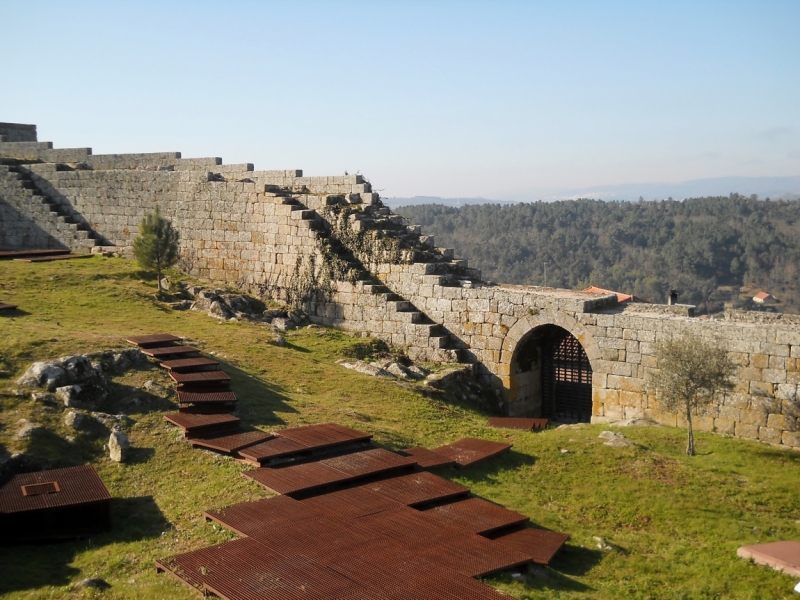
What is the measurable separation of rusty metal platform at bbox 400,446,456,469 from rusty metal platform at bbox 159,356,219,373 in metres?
4.15

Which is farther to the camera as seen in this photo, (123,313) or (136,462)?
(123,313)

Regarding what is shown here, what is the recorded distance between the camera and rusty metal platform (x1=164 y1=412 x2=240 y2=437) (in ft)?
38.9

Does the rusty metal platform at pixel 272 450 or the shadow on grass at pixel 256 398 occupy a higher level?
the shadow on grass at pixel 256 398

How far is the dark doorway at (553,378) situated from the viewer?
61.7 ft

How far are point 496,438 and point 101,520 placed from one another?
7.35m

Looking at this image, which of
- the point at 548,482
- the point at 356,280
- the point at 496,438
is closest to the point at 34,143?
the point at 356,280

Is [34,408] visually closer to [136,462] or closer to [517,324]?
[136,462]

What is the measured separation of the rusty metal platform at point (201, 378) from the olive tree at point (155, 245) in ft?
25.7

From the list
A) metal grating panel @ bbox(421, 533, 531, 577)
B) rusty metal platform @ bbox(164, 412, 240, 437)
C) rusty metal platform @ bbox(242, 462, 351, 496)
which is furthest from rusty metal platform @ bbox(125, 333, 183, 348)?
metal grating panel @ bbox(421, 533, 531, 577)

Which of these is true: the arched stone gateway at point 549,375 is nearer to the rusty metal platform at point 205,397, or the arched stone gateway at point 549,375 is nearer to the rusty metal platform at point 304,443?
the rusty metal platform at point 304,443

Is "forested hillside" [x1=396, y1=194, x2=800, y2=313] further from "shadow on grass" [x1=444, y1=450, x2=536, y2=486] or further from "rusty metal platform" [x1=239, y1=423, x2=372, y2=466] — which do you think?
"rusty metal platform" [x1=239, y1=423, x2=372, y2=466]

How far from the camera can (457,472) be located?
12.2 metres

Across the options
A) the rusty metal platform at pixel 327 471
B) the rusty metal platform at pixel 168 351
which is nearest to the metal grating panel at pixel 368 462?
the rusty metal platform at pixel 327 471

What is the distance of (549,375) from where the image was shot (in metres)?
19.5
